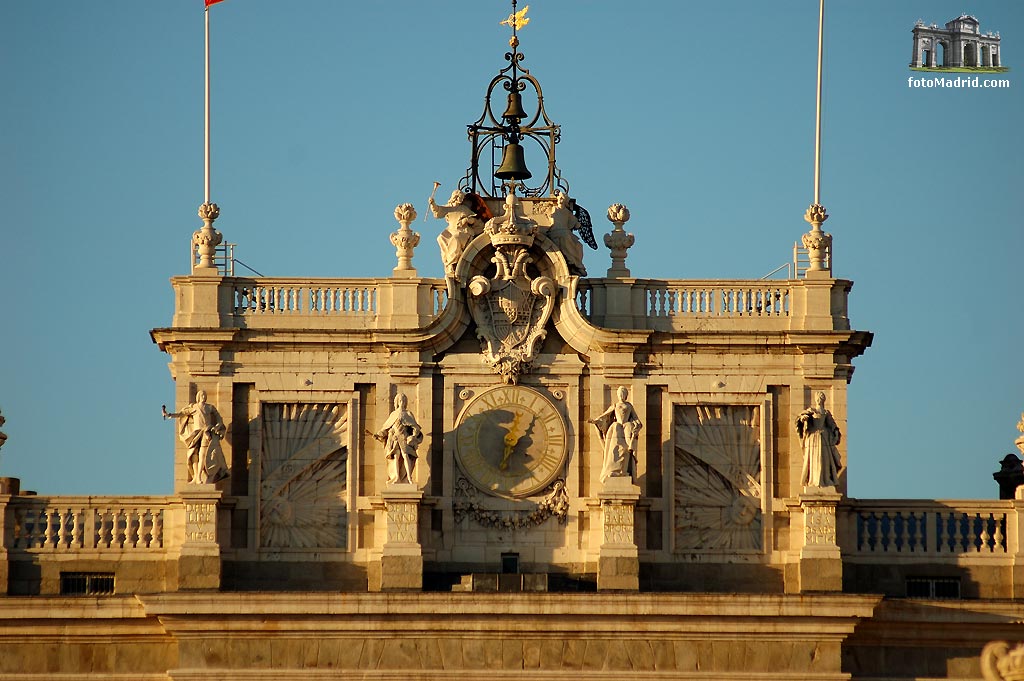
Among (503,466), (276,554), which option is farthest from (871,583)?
(276,554)

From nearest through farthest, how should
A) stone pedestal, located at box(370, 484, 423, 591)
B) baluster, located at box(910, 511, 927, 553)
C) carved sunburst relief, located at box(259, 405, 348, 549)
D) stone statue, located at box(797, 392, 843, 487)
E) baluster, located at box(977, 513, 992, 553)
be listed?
stone pedestal, located at box(370, 484, 423, 591) < stone statue, located at box(797, 392, 843, 487) < carved sunburst relief, located at box(259, 405, 348, 549) < baluster, located at box(977, 513, 992, 553) < baluster, located at box(910, 511, 927, 553)

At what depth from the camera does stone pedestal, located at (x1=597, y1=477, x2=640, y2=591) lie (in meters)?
48.8

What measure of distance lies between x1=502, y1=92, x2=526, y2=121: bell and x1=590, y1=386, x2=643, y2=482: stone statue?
18.4ft

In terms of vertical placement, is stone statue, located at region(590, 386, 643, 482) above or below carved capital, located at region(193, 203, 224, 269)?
below

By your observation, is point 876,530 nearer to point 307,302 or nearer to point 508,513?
point 508,513

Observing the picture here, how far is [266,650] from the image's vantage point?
48375 millimetres

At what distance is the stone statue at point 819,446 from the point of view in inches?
1938

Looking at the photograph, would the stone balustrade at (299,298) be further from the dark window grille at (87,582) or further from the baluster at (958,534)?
the baluster at (958,534)

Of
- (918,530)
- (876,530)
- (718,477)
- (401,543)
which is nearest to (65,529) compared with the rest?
(401,543)

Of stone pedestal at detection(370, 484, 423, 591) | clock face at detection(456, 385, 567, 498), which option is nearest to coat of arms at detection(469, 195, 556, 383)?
clock face at detection(456, 385, 567, 498)

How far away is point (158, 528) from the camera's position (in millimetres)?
49844

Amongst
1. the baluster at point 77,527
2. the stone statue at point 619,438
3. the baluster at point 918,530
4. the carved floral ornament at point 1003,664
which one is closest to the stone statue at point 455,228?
the stone statue at point 619,438

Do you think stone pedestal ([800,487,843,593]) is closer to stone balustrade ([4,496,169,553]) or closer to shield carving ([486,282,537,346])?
shield carving ([486,282,537,346])

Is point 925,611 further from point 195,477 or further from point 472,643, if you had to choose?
point 195,477
